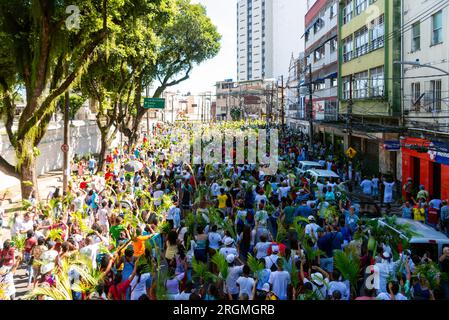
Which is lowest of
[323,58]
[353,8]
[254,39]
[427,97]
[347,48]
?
[427,97]

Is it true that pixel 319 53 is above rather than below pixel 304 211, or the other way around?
above

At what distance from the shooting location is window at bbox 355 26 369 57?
29.3 m

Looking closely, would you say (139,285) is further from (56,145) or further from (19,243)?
(56,145)

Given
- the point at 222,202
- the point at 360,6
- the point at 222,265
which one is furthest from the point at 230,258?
the point at 360,6

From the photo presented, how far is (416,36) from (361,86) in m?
8.19

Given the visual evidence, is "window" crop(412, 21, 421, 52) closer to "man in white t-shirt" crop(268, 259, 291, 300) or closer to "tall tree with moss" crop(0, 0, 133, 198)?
"tall tree with moss" crop(0, 0, 133, 198)

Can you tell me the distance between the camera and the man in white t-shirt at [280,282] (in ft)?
23.8

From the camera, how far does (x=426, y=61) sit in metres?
20.6

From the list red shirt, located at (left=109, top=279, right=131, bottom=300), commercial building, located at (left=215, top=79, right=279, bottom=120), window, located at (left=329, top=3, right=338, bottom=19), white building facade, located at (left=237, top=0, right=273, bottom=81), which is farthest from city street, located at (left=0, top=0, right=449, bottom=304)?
white building facade, located at (left=237, top=0, right=273, bottom=81)

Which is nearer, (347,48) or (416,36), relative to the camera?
(416,36)

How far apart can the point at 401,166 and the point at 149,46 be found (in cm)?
1568

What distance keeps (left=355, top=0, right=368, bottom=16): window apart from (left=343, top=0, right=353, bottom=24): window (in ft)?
4.84

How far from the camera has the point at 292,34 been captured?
122875 mm

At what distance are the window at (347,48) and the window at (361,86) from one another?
8.04 ft
